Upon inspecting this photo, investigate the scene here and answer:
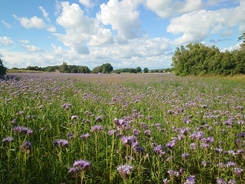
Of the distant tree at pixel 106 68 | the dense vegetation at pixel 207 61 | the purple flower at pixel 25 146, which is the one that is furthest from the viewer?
the distant tree at pixel 106 68

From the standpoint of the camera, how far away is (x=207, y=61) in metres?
35.1

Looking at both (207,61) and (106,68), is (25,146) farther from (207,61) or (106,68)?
(106,68)

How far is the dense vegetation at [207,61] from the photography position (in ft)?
104

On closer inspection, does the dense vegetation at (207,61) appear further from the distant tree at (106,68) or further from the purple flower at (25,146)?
the distant tree at (106,68)

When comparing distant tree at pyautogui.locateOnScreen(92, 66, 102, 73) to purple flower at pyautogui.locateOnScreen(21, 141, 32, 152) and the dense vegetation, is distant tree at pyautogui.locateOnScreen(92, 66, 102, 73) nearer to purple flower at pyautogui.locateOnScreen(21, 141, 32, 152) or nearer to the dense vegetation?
the dense vegetation

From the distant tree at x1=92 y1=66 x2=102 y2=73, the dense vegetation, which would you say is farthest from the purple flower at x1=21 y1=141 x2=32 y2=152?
the distant tree at x1=92 y1=66 x2=102 y2=73

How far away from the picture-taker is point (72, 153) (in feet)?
9.62

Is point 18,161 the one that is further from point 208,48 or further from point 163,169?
point 208,48

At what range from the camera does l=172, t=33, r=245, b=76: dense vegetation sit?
104 feet

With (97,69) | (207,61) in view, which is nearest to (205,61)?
(207,61)

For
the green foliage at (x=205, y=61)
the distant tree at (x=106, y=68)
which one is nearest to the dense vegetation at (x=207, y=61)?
the green foliage at (x=205, y=61)

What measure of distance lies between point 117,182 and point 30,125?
6.90ft

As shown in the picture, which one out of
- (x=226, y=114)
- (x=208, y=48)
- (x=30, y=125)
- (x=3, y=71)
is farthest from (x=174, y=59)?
(x=30, y=125)

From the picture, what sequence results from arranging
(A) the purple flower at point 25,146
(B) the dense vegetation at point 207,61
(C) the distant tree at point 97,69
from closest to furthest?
(A) the purple flower at point 25,146 → (B) the dense vegetation at point 207,61 → (C) the distant tree at point 97,69
